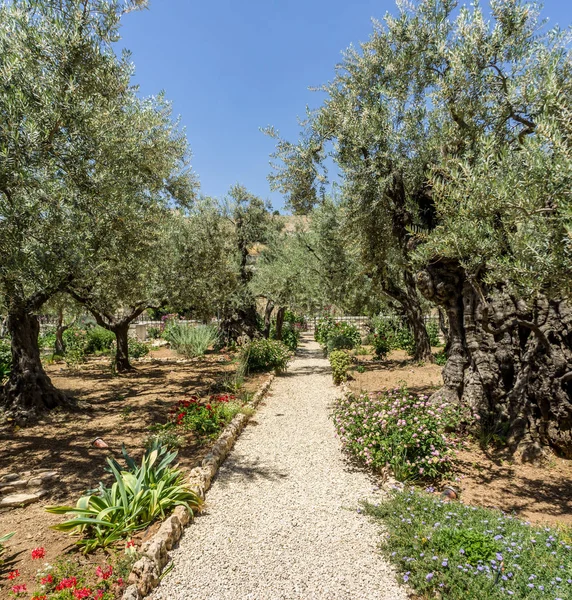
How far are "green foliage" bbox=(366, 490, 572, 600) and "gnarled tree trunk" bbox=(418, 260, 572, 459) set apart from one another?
87.2 inches

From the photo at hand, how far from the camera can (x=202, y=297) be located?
12.7 meters

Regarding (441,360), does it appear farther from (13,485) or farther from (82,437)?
(13,485)

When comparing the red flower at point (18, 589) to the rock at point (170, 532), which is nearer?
the red flower at point (18, 589)

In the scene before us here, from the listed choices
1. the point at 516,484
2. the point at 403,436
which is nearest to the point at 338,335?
the point at 403,436

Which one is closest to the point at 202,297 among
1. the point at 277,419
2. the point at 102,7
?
the point at 277,419

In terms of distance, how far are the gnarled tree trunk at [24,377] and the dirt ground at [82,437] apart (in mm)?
437

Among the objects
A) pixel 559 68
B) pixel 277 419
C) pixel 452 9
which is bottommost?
pixel 277 419

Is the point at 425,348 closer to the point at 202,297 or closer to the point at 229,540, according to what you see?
the point at 202,297

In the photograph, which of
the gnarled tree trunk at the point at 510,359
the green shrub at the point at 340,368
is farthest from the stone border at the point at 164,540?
the green shrub at the point at 340,368

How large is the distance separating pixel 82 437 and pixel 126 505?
3.40 meters

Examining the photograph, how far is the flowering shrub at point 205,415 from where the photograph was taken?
6.96 metres

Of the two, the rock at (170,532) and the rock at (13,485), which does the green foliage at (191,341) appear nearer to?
the rock at (13,485)

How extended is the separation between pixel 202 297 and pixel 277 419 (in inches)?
224

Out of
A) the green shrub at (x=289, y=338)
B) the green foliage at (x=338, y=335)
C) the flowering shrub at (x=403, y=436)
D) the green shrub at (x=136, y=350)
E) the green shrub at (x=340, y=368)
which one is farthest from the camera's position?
the green shrub at (x=289, y=338)
